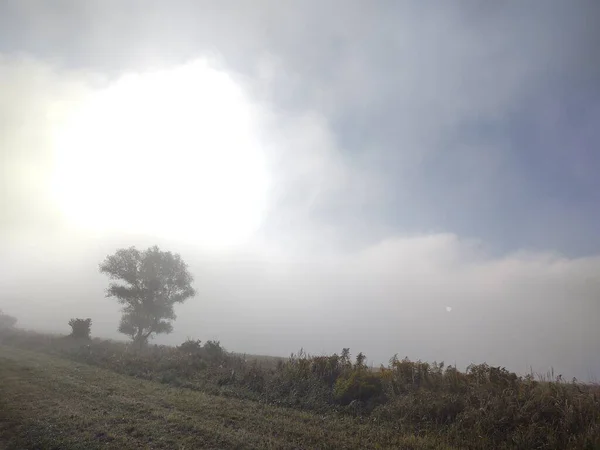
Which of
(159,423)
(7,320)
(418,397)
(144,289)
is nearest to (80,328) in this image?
(144,289)

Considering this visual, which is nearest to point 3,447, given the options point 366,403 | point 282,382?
point 282,382

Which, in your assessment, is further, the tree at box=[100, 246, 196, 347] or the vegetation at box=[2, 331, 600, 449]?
the tree at box=[100, 246, 196, 347]

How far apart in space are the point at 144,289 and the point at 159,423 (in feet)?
124

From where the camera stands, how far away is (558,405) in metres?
10.1

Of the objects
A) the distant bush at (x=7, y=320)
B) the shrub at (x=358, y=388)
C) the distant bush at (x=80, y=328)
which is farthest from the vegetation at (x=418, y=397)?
the distant bush at (x=7, y=320)

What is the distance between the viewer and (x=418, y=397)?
39.9ft

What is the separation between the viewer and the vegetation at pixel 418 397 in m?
9.30

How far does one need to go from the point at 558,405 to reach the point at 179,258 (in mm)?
45482

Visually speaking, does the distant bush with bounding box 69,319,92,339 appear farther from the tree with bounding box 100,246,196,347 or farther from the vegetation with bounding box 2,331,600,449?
the vegetation with bounding box 2,331,600,449

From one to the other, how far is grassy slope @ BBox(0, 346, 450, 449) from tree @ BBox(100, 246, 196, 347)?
29809 mm

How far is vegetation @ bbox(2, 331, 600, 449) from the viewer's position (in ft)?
30.5

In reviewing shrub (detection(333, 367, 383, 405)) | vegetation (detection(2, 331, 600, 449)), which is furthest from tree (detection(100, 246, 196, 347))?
shrub (detection(333, 367, 383, 405))

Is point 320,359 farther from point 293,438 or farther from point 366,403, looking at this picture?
point 293,438

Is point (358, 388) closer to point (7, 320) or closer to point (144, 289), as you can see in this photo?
point (144, 289)
